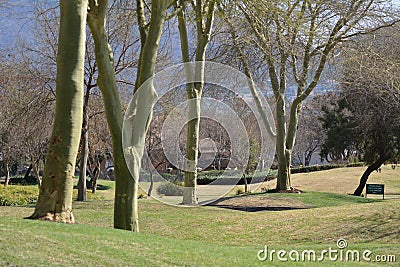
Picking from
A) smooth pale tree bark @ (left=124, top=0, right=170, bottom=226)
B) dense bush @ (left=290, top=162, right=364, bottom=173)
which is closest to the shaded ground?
smooth pale tree bark @ (left=124, top=0, right=170, bottom=226)

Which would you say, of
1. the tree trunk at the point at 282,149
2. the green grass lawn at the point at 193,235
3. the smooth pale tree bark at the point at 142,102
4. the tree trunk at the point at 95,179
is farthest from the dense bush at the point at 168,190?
the smooth pale tree bark at the point at 142,102

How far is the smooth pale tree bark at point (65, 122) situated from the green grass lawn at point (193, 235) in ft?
1.88

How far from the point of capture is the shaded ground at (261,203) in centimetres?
1968

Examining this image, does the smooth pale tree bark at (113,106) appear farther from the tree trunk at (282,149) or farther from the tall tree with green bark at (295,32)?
the tree trunk at (282,149)

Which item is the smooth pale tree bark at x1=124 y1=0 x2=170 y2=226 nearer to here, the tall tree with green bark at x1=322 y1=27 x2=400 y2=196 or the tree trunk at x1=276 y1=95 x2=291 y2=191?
the tall tree with green bark at x1=322 y1=27 x2=400 y2=196

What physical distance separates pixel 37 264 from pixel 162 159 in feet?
110

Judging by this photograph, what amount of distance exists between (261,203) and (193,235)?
763 centimetres

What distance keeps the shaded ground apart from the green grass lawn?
0.27 metres

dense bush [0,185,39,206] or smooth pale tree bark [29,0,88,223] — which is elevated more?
smooth pale tree bark [29,0,88,223]

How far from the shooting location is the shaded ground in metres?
19.7

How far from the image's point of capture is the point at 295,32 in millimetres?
13266

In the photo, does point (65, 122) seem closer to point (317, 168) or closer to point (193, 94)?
point (193, 94)

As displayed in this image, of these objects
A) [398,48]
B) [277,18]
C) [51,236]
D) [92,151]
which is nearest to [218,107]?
[398,48]

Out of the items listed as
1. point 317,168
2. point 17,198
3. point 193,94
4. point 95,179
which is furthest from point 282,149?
point 317,168
